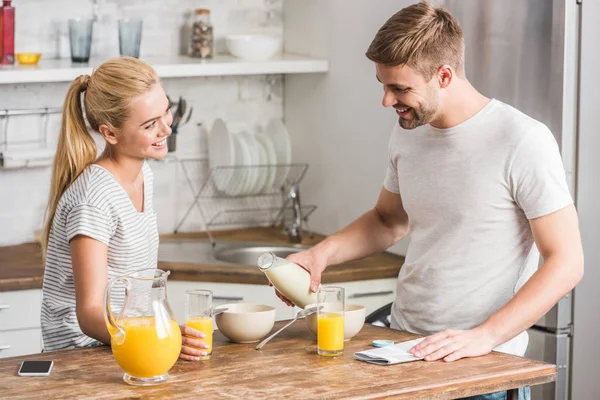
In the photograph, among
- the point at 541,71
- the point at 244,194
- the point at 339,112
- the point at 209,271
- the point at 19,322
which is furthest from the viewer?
the point at 244,194

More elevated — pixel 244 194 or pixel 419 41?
pixel 419 41

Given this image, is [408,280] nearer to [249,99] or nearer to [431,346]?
[431,346]

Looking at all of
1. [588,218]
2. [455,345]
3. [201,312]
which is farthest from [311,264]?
[588,218]

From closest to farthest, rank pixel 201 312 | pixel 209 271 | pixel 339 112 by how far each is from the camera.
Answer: pixel 201 312
pixel 209 271
pixel 339 112

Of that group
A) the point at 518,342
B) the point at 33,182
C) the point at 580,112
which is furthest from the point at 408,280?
the point at 33,182

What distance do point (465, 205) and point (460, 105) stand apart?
0.25 metres

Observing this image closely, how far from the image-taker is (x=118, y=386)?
210 cm

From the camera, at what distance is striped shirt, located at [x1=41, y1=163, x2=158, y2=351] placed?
2.45 metres

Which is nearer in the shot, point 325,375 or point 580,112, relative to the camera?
Answer: point 325,375

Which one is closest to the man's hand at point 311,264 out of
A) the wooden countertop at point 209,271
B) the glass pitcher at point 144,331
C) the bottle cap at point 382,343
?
the bottle cap at point 382,343

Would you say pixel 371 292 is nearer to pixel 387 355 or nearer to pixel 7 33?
pixel 387 355

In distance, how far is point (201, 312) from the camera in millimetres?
2338

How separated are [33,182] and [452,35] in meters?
2.28

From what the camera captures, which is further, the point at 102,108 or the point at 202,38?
the point at 202,38
